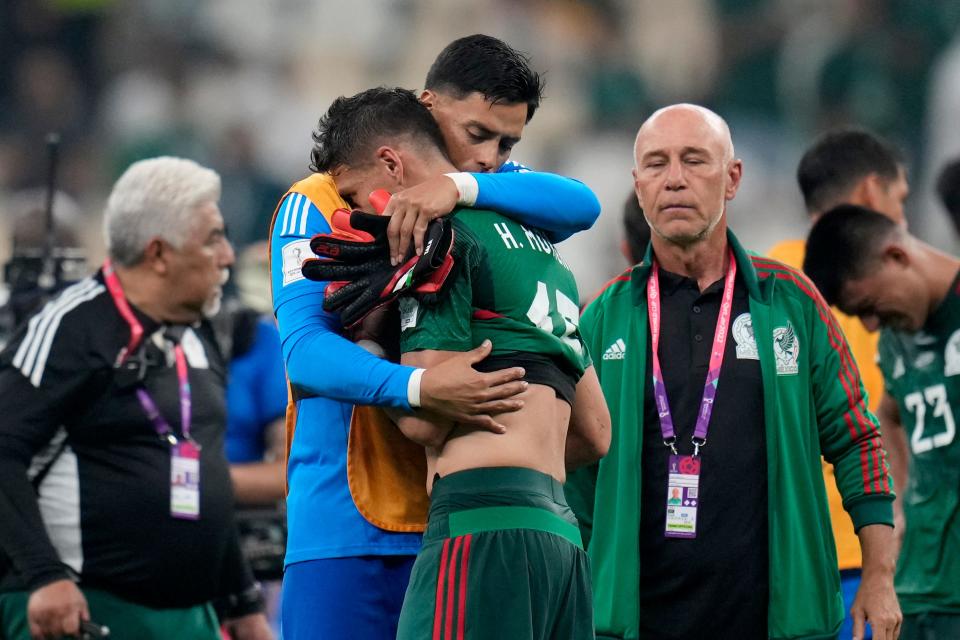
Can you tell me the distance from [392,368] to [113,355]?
173 cm

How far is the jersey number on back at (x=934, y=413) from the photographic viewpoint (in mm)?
5109

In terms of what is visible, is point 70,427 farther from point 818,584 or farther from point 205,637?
point 818,584

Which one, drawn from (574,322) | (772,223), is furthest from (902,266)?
(772,223)

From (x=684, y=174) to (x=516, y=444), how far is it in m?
1.33

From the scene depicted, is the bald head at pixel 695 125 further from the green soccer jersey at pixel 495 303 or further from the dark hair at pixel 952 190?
the dark hair at pixel 952 190

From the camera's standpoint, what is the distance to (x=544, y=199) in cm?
362

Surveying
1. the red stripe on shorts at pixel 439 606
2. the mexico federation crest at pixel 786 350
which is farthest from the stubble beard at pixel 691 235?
the red stripe on shorts at pixel 439 606

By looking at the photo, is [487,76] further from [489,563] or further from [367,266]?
[489,563]

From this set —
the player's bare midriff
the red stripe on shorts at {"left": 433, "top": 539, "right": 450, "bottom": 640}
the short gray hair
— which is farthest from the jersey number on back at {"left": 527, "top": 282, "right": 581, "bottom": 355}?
the short gray hair

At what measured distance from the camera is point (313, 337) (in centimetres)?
338

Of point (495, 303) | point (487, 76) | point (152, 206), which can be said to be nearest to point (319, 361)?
point (495, 303)

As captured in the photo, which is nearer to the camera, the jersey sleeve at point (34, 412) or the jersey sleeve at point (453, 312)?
the jersey sleeve at point (453, 312)

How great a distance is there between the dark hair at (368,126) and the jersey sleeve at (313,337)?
5.9 inches

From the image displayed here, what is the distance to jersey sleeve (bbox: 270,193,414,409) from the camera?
328cm
